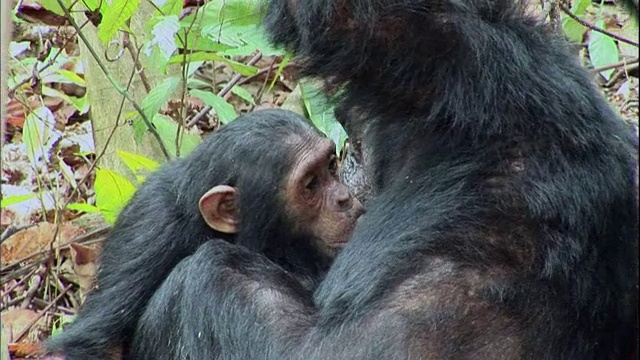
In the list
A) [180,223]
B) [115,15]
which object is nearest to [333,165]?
[180,223]

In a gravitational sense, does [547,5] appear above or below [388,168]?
above

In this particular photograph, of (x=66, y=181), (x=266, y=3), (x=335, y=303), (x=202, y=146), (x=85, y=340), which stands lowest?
(x=66, y=181)

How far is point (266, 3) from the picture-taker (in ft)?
13.1

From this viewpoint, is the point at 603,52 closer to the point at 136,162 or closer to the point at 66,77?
the point at 136,162

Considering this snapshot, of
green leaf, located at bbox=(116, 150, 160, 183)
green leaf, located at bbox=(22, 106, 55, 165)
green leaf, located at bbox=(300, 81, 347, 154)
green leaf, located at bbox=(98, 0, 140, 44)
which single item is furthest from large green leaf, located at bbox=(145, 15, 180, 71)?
green leaf, located at bbox=(22, 106, 55, 165)

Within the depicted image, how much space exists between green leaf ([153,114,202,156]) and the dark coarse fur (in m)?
0.86

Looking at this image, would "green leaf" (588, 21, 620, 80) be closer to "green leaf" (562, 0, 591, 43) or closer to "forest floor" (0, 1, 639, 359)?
"green leaf" (562, 0, 591, 43)

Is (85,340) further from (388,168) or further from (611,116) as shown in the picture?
(611,116)

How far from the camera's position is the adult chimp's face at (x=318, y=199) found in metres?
4.80

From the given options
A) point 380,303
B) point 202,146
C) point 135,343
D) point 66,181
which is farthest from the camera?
point 66,181

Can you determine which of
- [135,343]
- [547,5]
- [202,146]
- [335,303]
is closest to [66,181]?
[202,146]

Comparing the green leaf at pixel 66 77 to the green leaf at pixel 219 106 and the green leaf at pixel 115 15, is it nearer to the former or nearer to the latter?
the green leaf at pixel 219 106

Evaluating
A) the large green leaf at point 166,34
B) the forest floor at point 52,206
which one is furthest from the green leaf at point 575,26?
the large green leaf at point 166,34

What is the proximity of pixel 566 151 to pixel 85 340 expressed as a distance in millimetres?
2189
